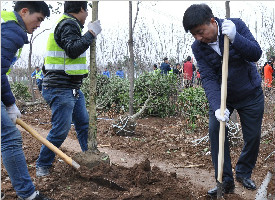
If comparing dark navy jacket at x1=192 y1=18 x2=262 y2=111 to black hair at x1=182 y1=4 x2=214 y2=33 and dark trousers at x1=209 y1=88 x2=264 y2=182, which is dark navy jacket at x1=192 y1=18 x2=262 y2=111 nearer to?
dark trousers at x1=209 y1=88 x2=264 y2=182

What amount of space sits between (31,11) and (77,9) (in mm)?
762

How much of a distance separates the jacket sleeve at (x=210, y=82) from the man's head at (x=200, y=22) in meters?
0.31

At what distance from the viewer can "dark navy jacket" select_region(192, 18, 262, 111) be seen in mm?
2809

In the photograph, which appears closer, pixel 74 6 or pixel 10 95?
pixel 10 95

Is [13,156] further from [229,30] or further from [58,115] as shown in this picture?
[229,30]

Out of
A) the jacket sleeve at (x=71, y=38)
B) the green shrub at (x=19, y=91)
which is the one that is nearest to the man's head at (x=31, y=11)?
the jacket sleeve at (x=71, y=38)

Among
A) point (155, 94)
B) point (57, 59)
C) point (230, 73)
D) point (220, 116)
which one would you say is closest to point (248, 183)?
point (220, 116)

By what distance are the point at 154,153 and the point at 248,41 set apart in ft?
8.58

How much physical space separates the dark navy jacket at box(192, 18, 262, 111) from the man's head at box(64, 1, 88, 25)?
1.26m

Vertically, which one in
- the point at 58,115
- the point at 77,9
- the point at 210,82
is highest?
the point at 77,9

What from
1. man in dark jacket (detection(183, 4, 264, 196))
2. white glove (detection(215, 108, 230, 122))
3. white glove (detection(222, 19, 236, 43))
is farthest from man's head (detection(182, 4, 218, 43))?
white glove (detection(215, 108, 230, 122))

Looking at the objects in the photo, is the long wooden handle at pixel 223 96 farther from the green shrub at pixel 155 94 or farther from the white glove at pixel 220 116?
the green shrub at pixel 155 94

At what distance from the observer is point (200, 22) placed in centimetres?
256

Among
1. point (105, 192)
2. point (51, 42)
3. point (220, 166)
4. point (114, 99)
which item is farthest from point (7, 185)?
point (114, 99)
